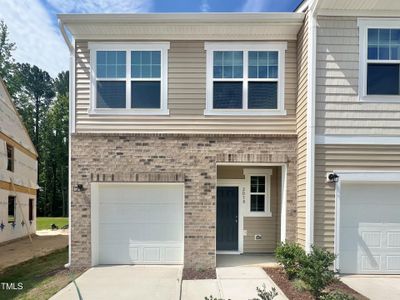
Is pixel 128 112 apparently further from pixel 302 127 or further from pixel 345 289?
pixel 345 289

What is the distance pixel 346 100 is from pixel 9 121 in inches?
542

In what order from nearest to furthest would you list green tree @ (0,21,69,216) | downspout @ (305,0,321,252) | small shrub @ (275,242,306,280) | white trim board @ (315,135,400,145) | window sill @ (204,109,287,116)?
small shrub @ (275,242,306,280), downspout @ (305,0,321,252), white trim board @ (315,135,400,145), window sill @ (204,109,287,116), green tree @ (0,21,69,216)

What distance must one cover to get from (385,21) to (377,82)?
53.2 inches

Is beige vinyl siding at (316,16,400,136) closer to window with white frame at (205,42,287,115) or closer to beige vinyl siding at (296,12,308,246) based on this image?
beige vinyl siding at (296,12,308,246)

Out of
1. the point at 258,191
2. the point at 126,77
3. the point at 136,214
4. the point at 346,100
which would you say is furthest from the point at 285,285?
the point at 126,77

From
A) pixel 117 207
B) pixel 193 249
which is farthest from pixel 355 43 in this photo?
pixel 117 207

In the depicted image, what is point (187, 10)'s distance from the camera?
27.5 ft

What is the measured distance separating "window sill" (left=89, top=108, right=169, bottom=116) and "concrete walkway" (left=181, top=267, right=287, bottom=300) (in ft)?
13.1

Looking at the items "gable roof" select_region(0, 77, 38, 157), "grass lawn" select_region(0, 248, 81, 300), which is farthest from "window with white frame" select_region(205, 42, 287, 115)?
"gable roof" select_region(0, 77, 38, 157)

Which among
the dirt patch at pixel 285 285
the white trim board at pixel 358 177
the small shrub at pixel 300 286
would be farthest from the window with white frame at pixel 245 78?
the small shrub at pixel 300 286

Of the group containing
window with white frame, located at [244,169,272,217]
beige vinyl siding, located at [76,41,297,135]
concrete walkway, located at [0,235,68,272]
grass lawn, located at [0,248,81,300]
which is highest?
beige vinyl siding, located at [76,41,297,135]

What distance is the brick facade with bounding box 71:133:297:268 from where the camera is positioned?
27.9 feet

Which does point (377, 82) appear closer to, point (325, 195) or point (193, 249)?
point (325, 195)

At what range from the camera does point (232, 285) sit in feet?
23.2
